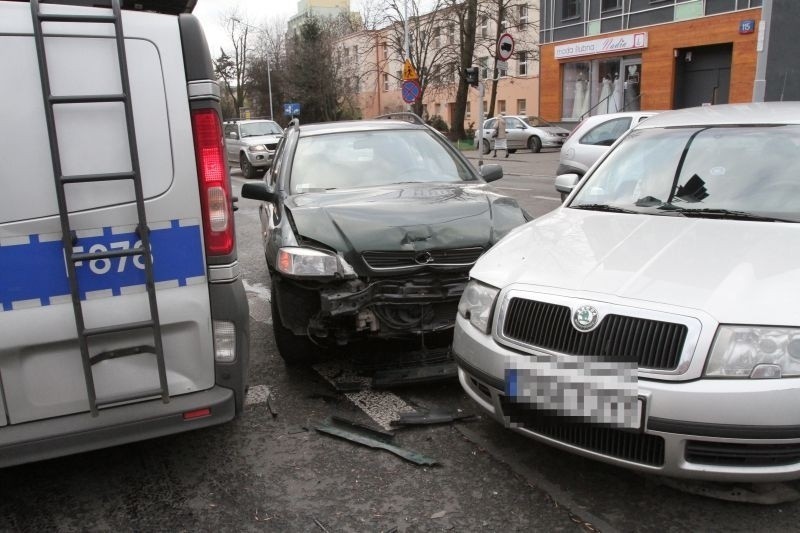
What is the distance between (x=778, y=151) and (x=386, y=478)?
109 inches

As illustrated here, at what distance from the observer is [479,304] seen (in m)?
3.26

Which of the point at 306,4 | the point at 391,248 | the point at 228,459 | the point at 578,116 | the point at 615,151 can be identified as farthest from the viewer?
the point at 306,4

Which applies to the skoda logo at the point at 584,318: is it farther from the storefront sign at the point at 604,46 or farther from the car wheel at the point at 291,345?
the storefront sign at the point at 604,46

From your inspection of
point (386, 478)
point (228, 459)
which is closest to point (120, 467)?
point (228, 459)

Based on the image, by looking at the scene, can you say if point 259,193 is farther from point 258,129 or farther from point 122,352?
point 258,129

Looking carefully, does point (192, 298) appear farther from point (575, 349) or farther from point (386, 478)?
point (575, 349)

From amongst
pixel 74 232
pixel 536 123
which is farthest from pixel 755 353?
pixel 536 123

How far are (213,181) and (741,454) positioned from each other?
7.98 ft

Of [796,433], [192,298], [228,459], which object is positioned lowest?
[228,459]

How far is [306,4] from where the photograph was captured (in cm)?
9356

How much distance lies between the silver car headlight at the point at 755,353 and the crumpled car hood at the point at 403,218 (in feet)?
6.04

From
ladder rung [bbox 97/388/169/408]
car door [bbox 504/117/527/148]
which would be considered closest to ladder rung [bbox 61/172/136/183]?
ladder rung [bbox 97/388/169/408]

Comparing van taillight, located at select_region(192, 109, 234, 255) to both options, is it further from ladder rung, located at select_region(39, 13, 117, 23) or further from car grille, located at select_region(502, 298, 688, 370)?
car grille, located at select_region(502, 298, 688, 370)

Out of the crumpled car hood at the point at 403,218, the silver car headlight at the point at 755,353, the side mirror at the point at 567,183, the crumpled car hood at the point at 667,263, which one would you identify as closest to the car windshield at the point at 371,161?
the crumpled car hood at the point at 403,218
